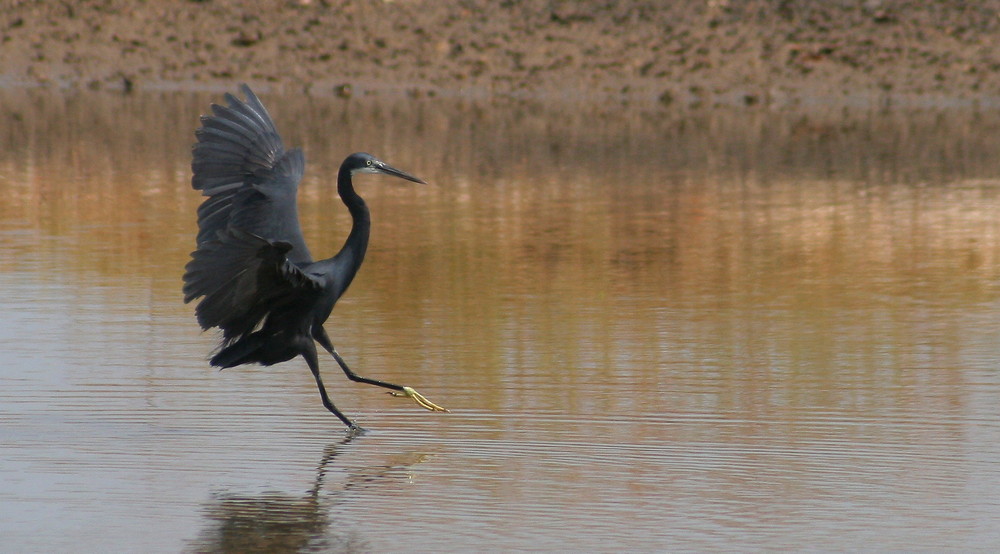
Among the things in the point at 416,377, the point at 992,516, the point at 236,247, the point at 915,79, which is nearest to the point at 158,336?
the point at 416,377

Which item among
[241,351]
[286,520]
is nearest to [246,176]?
[241,351]

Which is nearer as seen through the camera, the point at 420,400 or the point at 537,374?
the point at 420,400

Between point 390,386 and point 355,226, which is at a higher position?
point 355,226

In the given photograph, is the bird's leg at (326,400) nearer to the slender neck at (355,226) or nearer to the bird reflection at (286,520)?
the slender neck at (355,226)

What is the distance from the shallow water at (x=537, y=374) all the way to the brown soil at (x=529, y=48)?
1063 cm

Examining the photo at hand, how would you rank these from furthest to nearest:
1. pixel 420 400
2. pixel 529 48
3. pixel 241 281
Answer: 1. pixel 529 48
2. pixel 420 400
3. pixel 241 281

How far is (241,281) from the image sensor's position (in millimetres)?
7738

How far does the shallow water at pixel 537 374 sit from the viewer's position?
6.81m

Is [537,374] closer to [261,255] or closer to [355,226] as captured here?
[355,226]

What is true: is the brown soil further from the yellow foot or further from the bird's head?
the yellow foot

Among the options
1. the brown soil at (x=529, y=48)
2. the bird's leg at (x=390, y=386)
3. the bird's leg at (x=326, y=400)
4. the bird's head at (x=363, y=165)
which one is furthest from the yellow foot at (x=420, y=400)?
the brown soil at (x=529, y=48)

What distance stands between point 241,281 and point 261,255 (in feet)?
0.69

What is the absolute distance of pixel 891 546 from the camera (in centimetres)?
644

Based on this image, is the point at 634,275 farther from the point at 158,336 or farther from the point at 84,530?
the point at 84,530
